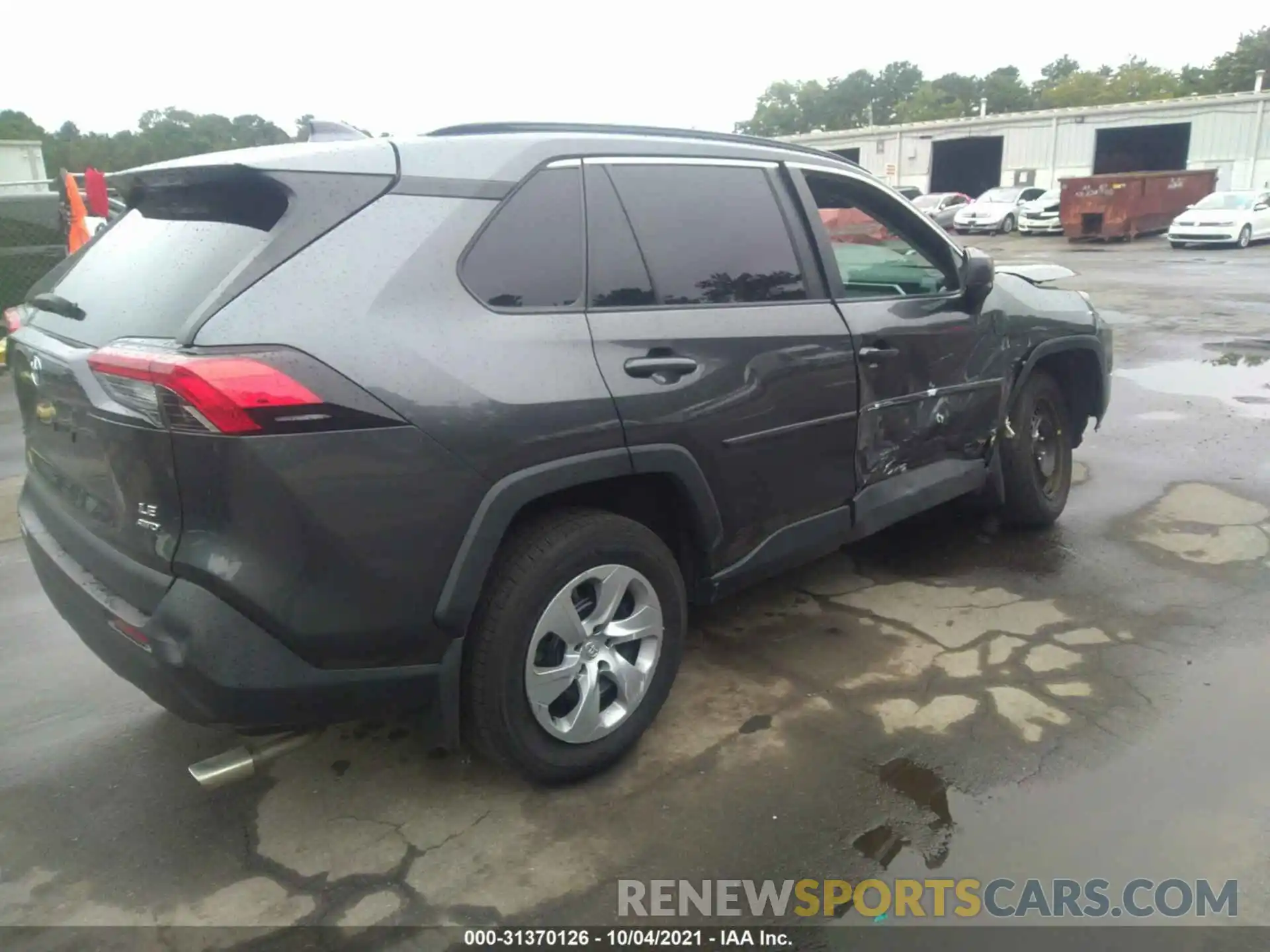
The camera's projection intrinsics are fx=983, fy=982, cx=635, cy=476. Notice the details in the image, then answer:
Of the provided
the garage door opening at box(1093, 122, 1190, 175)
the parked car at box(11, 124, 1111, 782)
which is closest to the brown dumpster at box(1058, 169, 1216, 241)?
the garage door opening at box(1093, 122, 1190, 175)

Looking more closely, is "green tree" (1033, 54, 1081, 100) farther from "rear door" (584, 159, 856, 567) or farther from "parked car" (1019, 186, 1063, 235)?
"rear door" (584, 159, 856, 567)

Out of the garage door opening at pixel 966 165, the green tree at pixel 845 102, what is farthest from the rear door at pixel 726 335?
the green tree at pixel 845 102

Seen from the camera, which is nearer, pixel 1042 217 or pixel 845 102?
pixel 1042 217

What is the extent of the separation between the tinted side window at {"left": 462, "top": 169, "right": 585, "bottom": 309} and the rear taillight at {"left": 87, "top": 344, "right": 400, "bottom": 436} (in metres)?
0.51

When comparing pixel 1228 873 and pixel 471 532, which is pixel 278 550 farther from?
pixel 1228 873

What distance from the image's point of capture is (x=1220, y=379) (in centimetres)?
888

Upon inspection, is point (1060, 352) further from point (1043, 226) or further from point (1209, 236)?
point (1043, 226)

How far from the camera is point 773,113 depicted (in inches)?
4382

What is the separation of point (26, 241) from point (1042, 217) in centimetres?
2939

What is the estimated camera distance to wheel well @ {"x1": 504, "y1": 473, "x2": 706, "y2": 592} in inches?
113

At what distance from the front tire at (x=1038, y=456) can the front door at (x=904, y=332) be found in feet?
1.10

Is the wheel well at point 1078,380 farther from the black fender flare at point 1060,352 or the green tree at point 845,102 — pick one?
the green tree at point 845,102

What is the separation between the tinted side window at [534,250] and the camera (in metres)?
2.68

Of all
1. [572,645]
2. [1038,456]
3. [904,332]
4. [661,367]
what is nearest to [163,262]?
[661,367]
